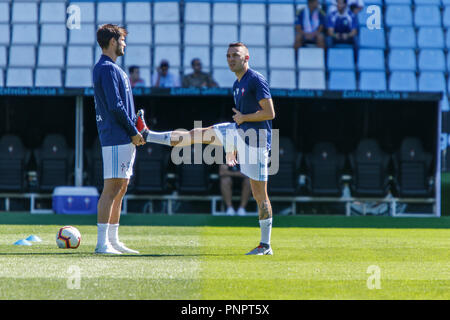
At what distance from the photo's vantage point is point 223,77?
2091 cm

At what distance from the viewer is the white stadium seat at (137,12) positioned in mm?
22344

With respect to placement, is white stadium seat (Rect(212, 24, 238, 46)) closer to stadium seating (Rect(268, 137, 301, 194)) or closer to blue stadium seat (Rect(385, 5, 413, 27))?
blue stadium seat (Rect(385, 5, 413, 27))

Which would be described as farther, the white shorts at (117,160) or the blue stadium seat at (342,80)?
the blue stadium seat at (342,80)

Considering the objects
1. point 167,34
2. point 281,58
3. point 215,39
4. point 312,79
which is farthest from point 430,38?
point 167,34

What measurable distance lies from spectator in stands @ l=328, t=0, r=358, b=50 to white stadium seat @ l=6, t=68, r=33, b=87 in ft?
25.1

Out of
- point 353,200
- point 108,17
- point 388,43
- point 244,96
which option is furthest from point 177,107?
point 244,96

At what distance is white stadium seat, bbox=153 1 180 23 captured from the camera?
22.3 meters

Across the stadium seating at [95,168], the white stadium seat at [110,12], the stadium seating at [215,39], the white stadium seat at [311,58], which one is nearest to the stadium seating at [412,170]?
the stadium seating at [215,39]

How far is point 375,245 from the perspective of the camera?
32.8ft

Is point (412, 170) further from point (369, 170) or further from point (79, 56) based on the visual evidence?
point (79, 56)

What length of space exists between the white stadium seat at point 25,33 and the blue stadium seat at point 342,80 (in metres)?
7.77

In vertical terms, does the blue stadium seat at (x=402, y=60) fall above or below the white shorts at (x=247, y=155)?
above

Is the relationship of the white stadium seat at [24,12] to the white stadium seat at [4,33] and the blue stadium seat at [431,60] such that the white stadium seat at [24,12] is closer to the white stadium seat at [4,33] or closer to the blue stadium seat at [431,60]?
the white stadium seat at [4,33]
